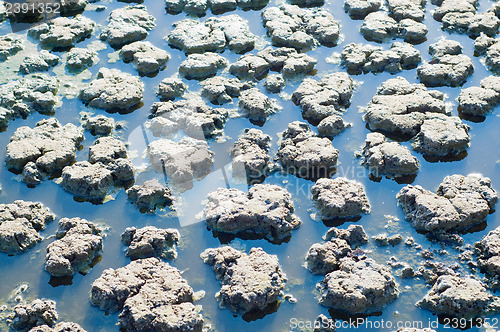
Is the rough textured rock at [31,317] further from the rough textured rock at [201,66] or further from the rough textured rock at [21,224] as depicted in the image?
the rough textured rock at [201,66]

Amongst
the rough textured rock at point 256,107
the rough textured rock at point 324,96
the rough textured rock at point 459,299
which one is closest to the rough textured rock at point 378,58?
the rough textured rock at point 324,96

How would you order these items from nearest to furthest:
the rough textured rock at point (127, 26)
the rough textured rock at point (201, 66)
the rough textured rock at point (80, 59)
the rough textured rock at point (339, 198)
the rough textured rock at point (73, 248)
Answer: the rough textured rock at point (73, 248)
the rough textured rock at point (339, 198)
the rough textured rock at point (201, 66)
the rough textured rock at point (80, 59)
the rough textured rock at point (127, 26)

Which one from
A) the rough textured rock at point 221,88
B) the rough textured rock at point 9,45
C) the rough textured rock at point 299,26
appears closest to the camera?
the rough textured rock at point 221,88

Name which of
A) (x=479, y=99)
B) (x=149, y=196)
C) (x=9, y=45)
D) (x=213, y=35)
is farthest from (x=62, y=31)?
(x=479, y=99)

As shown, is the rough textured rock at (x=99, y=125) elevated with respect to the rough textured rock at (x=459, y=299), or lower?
elevated

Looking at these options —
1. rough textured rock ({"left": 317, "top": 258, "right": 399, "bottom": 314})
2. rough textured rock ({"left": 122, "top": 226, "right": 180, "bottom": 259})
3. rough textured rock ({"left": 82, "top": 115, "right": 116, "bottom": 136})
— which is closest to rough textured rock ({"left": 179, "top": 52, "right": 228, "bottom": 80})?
rough textured rock ({"left": 82, "top": 115, "right": 116, "bottom": 136})

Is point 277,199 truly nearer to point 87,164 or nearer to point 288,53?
point 87,164
